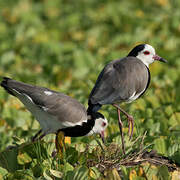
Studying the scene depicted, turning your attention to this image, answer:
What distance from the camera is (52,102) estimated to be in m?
4.22

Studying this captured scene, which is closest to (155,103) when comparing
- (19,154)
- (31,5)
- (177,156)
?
(177,156)

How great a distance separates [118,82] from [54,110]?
1.89ft

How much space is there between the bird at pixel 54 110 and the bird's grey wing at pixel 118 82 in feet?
0.69

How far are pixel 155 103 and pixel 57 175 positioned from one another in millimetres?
2257

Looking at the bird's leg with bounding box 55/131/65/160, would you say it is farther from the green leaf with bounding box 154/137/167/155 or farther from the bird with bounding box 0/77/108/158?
the green leaf with bounding box 154/137/167/155

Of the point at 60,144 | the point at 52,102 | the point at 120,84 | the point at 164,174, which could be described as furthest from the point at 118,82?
the point at 164,174

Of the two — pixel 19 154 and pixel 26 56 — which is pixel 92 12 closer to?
pixel 26 56

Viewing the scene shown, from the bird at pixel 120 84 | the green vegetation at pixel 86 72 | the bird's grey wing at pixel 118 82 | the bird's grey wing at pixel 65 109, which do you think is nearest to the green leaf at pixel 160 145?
the green vegetation at pixel 86 72

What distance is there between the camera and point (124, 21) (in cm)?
922

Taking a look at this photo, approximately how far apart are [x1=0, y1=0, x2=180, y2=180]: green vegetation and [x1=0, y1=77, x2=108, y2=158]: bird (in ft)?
0.45

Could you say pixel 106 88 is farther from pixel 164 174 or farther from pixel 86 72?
pixel 86 72

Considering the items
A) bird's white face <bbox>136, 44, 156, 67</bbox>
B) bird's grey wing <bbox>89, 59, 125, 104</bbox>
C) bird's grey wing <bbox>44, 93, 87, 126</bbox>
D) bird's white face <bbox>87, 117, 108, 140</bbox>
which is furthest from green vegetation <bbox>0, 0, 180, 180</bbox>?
bird's white face <bbox>136, 44, 156, 67</bbox>

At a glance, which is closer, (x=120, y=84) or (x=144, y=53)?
(x=120, y=84)

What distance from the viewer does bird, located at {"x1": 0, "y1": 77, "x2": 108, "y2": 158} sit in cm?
416
